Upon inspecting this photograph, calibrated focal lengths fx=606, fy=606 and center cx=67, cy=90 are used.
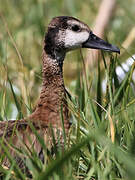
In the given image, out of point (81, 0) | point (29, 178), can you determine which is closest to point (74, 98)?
point (29, 178)

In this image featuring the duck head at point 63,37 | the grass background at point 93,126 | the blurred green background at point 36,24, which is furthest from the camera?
the blurred green background at point 36,24

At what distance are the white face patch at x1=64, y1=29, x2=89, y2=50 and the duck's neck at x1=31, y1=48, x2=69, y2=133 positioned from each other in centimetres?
8

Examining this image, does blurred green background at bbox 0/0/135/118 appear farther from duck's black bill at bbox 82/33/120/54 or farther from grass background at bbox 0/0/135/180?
duck's black bill at bbox 82/33/120/54

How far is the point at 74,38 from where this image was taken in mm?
3516

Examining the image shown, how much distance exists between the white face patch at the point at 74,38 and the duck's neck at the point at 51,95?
Result: 3.3 inches

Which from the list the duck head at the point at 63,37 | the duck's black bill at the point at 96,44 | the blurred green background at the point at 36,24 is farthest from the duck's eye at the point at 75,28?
the blurred green background at the point at 36,24

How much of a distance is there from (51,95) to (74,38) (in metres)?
0.36

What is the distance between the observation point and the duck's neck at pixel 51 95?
3324mm

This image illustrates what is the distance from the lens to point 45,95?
344 cm

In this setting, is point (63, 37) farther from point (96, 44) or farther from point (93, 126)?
point (93, 126)

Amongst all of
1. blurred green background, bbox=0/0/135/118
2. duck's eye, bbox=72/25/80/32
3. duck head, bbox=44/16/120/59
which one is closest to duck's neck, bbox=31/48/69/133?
duck head, bbox=44/16/120/59

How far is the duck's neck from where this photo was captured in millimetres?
3324

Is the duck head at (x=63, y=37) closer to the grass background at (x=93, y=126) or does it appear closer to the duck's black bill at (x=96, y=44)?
the duck's black bill at (x=96, y=44)

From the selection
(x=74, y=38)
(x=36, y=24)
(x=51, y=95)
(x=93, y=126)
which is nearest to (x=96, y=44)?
(x=74, y=38)
